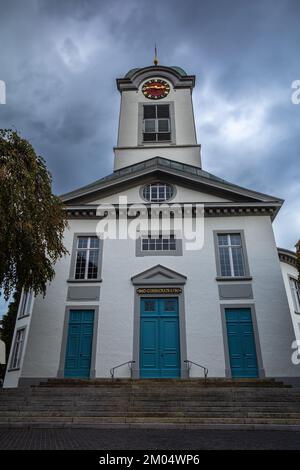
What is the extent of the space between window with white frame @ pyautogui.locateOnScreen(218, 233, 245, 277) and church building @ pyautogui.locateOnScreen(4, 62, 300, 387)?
49mm

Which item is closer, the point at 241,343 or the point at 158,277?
the point at 241,343

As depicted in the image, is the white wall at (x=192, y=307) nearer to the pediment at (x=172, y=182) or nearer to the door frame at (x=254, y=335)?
the door frame at (x=254, y=335)

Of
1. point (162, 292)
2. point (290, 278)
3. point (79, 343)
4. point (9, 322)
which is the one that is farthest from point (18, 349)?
point (9, 322)

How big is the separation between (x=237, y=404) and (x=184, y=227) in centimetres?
912

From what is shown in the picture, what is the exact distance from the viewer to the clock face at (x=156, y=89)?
27791mm

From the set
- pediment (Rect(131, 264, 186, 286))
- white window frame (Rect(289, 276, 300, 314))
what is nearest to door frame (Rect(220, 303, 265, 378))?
pediment (Rect(131, 264, 186, 286))

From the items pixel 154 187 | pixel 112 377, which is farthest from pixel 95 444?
pixel 154 187

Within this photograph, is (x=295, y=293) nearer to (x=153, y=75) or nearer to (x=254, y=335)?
(x=254, y=335)

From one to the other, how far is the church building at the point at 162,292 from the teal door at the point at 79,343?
44 mm

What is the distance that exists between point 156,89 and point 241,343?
21019 mm

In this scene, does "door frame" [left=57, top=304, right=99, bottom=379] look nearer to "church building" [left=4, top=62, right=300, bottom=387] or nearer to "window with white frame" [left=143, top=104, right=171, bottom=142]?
"church building" [left=4, top=62, right=300, bottom=387]

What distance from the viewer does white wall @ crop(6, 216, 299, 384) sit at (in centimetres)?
1520

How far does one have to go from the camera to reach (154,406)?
11008mm

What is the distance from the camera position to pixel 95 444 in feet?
22.6
